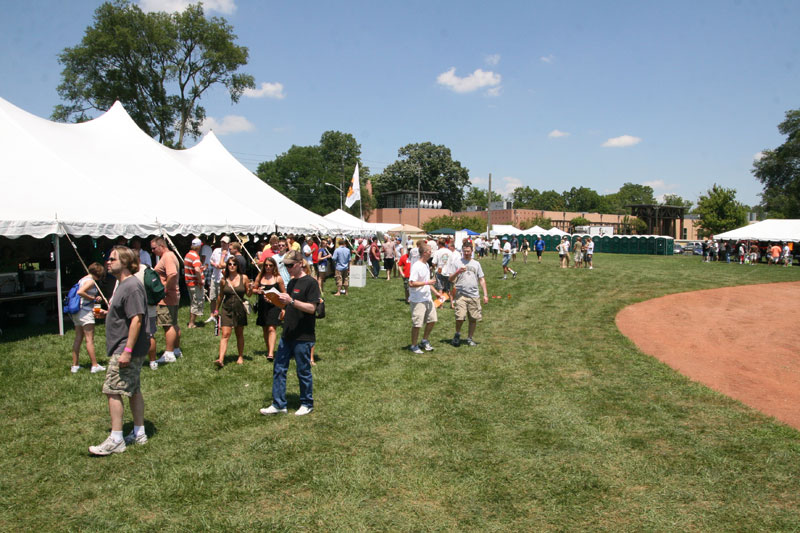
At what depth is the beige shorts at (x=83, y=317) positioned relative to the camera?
6574 mm

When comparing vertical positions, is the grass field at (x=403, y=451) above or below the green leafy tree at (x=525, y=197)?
below

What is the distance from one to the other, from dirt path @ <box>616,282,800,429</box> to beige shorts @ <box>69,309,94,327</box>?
8.38 meters

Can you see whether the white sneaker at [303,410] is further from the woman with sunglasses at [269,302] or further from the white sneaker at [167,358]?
the white sneaker at [167,358]

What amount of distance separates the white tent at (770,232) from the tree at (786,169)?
29282 mm

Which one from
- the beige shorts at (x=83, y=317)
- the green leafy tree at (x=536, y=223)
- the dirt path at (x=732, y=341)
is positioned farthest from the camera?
the green leafy tree at (x=536, y=223)

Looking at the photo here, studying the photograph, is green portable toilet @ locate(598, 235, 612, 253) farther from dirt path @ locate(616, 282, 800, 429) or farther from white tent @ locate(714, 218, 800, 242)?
dirt path @ locate(616, 282, 800, 429)

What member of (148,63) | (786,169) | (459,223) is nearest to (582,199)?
(786,169)

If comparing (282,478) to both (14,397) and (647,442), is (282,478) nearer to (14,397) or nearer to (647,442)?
(647,442)

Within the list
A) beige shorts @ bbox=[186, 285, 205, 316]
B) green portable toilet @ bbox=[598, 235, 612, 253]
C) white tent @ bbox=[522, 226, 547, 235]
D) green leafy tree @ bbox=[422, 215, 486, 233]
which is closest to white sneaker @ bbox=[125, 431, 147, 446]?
beige shorts @ bbox=[186, 285, 205, 316]

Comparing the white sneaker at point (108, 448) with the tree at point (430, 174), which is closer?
the white sneaker at point (108, 448)

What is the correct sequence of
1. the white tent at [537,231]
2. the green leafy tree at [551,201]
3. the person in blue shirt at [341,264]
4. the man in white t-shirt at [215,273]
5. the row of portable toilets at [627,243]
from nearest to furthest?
the man in white t-shirt at [215,273] → the person in blue shirt at [341,264] → the white tent at [537,231] → the row of portable toilets at [627,243] → the green leafy tree at [551,201]

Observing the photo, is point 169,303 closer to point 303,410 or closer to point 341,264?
point 303,410

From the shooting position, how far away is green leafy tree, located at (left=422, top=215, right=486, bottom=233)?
6544 cm

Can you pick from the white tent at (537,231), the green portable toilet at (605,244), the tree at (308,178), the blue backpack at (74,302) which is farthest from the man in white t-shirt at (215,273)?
the tree at (308,178)
